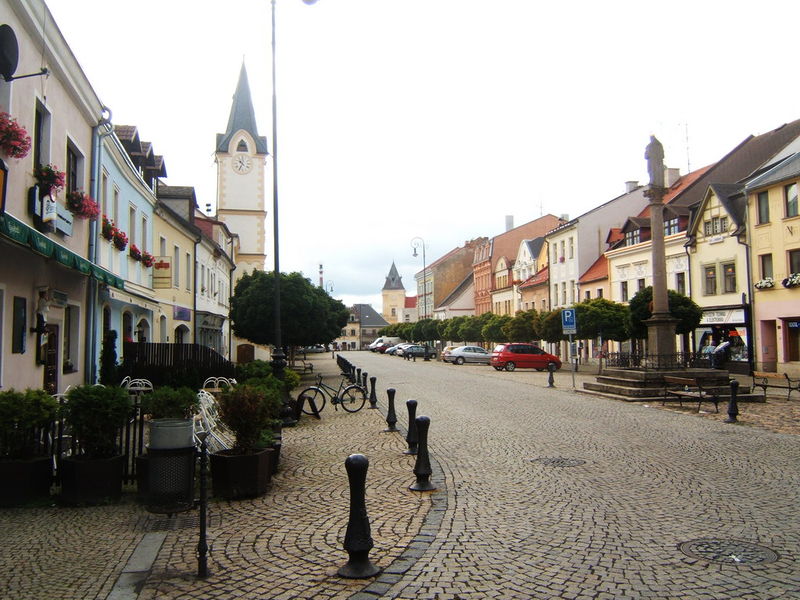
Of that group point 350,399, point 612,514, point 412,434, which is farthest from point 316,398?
point 612,514

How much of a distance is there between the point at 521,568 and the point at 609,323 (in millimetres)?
30946

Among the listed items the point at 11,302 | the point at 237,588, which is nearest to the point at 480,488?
the point at 237,588

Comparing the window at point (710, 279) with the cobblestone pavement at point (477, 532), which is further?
the window at point (710, 279)

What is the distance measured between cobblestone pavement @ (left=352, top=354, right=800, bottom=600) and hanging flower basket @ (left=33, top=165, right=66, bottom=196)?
7735 mm

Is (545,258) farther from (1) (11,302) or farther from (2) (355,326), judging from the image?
(2) (355,326)

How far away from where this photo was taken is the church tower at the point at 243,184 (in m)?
54.3

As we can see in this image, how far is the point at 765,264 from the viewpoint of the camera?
30.6 metres

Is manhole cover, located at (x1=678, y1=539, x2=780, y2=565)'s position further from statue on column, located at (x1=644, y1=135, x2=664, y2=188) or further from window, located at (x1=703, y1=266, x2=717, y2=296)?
window, located at (x1=703, y1=266, x2=717, y2=296)

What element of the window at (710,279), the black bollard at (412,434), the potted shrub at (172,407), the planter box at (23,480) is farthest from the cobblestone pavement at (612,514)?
the window at (710,279)

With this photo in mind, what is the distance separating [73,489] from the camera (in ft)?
22.4

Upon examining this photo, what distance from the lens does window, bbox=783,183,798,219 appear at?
2839 cm

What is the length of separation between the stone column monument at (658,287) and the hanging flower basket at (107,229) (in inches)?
604

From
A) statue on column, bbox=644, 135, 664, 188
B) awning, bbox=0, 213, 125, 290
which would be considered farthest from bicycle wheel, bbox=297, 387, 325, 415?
statue on column, bbox=644, 135, 664, 188

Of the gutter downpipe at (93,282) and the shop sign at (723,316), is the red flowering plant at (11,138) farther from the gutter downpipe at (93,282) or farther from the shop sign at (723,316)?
the shop sign at (723,316)
